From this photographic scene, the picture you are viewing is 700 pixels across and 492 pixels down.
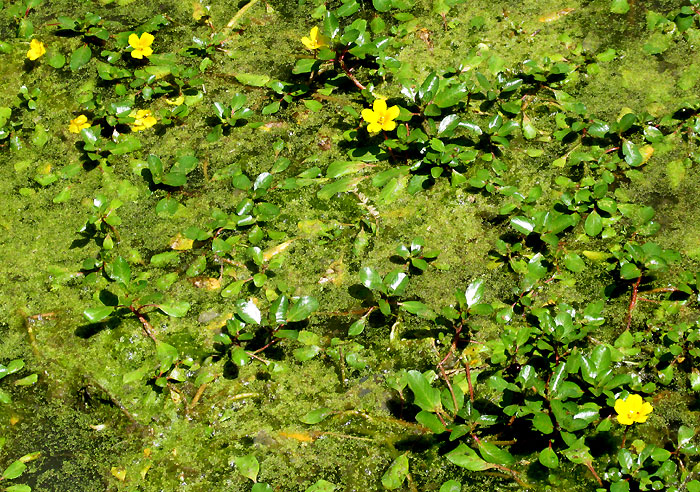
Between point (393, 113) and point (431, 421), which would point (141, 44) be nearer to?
point (393, 113)

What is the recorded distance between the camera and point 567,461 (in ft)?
7.36

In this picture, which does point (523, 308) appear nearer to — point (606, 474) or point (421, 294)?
point (421, 294)

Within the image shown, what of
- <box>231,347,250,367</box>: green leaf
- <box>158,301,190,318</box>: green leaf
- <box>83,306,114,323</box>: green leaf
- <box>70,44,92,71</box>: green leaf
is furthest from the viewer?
<box>70,44,92,71</box>: green leaf

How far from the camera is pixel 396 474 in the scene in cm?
225

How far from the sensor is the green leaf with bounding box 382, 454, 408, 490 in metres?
2.23

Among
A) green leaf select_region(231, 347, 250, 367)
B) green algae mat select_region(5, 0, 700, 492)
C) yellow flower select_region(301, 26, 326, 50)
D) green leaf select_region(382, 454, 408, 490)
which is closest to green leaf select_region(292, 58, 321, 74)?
green algae mat select_region(5, 0, 700, 492)

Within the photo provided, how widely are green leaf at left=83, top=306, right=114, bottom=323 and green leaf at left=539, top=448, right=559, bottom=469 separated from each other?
170cm

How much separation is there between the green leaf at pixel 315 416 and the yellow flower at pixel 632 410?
0.99 meters

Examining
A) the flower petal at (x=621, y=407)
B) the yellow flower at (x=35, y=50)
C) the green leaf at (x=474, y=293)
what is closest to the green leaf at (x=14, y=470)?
the green leaf at (x=474, y=293)

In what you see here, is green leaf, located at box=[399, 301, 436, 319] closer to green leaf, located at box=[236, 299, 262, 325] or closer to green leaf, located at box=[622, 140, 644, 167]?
green leaf, located at box=[236, 299, 262, 325]

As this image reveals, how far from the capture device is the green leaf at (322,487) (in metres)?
2.24

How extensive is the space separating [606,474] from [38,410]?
6.78ft

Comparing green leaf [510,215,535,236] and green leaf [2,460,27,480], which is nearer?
green leaf [2,460,27,480]

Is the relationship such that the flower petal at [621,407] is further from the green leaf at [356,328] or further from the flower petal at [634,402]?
the green leaf at [356,328]
